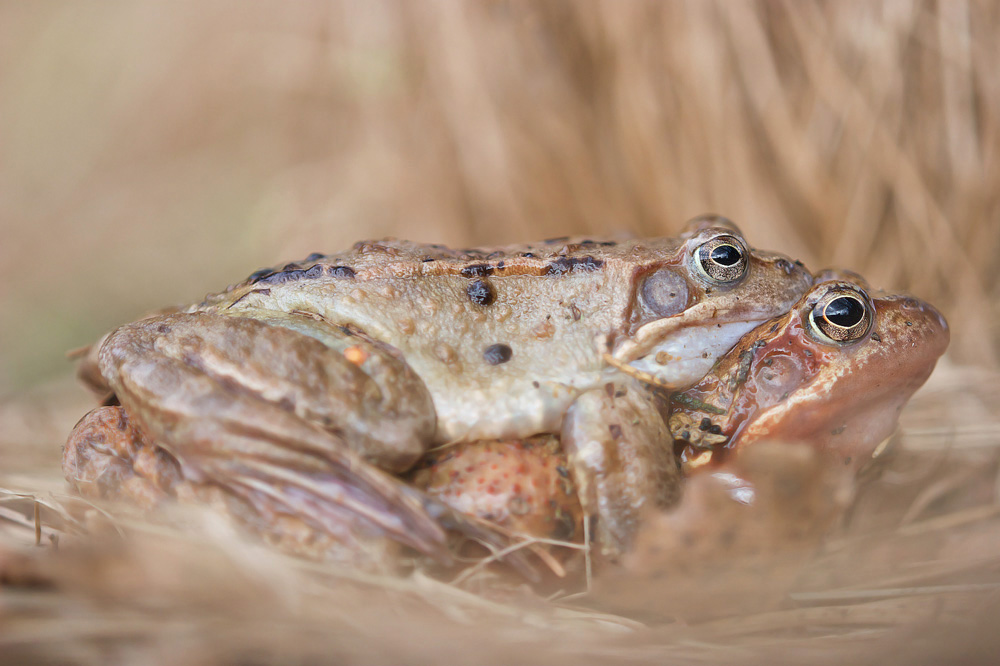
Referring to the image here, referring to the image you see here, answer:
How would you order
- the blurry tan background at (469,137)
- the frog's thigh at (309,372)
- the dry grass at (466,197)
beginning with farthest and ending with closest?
1. the blurry tan background at (469,137)
2. the frog's thigh at (309,372)
3. the dry grass at (466,197)

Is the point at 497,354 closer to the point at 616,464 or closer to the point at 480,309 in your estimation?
the point at 480,309

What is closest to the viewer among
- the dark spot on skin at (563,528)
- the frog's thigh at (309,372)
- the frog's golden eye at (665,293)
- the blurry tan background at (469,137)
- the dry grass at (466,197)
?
the dry grass at (466,197)

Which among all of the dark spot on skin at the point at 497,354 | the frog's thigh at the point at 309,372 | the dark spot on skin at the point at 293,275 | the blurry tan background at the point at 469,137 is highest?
the blurry tan background at the point at 469,137

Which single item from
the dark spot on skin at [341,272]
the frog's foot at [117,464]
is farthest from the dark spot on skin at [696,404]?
the frog's foot at [117,464]

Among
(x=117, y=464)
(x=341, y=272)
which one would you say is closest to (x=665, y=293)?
(x=341, y=272)

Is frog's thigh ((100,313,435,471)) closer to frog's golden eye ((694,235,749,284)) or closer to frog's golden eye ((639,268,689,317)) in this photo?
frog's golden eye ((639,268,689,317))

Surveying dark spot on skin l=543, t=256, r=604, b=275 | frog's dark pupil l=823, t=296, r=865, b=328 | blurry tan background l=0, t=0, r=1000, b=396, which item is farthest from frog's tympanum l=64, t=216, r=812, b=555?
blurry tan background l=0, t=0, r=1000, b=396

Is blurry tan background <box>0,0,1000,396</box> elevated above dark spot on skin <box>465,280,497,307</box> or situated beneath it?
elevated above

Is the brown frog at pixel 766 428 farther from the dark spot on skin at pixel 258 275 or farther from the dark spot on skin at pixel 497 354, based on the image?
the dark spot on skin at pixel 258 275
